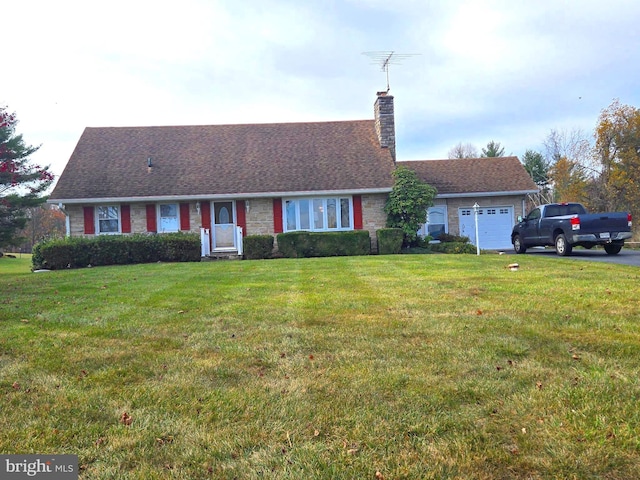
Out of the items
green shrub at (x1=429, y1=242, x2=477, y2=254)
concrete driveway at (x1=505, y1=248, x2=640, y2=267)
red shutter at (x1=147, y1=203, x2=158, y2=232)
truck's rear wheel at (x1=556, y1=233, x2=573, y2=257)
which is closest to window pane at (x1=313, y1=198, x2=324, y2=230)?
green shrub at (x1=429, y1=242, x2=477, y2=254)

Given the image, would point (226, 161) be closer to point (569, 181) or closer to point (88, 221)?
point (88, 221)

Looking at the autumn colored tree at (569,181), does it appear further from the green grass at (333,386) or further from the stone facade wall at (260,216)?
the green grass at (333,386)

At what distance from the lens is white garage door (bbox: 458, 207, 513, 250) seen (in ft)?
68.4

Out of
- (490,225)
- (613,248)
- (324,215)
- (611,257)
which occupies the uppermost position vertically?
(324,215)

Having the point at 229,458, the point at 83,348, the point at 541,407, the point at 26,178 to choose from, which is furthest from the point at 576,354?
the point at 26,178

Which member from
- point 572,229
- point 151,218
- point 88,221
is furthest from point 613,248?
point 88,221

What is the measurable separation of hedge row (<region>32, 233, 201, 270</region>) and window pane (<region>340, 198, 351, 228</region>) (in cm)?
599

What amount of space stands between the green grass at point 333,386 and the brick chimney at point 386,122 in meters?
14.7

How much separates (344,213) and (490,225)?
7.20m

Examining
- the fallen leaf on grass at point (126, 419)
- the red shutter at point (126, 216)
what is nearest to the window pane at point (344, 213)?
the red shutter at point (126, 216)

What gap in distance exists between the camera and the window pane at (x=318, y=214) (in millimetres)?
18534

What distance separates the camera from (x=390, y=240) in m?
16.8

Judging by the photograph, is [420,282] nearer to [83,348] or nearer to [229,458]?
[83,348]

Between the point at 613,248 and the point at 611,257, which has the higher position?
the point at 613,248
